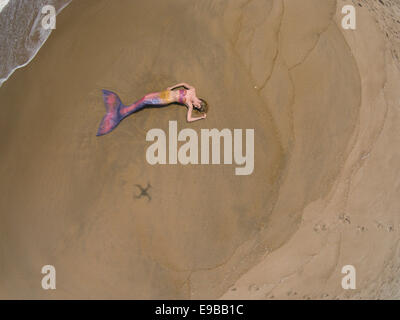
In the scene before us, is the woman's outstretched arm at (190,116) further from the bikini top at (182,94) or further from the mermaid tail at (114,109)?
the mermaid tail at (114,109)

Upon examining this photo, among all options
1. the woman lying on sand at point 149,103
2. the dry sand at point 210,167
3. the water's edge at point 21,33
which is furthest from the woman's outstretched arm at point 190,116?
the water's edge at point 21,33

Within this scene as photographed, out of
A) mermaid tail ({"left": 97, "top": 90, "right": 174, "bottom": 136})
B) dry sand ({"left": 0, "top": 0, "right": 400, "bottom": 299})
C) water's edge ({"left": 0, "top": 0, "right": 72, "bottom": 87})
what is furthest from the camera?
water's edge ({"left": 0, "top": 0, "right": 72, "bottom": 87})

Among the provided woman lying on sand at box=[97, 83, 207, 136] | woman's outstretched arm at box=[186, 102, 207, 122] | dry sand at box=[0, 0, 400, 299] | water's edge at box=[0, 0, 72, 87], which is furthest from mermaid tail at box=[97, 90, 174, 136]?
water's edge at box=[0, 0, 72, 87]

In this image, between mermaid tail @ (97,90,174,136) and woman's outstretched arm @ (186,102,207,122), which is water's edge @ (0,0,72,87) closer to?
mermaid tail @ (97,90,174,136)

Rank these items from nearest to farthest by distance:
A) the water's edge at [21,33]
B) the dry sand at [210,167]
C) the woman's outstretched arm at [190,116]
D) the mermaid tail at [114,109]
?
1. the dry sand at [210,167]
2. the woman's outstretched arm at [190,116]
3. the mermaid tail at [114,109]
4. the water's edge at [21,33]

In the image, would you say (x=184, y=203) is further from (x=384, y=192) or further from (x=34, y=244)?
(x=384, y=192)

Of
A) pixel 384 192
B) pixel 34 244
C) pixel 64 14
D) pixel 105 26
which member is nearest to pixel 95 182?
pixel 34 244
